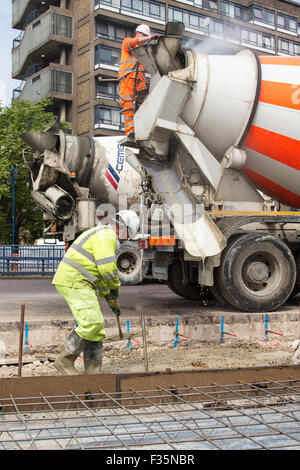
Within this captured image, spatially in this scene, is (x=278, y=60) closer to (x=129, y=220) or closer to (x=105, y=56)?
(x=129, y=220)

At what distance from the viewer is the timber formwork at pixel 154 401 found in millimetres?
3230

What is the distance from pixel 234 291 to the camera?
7.39 meters

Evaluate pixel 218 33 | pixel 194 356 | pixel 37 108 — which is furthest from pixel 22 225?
pixel 194 356

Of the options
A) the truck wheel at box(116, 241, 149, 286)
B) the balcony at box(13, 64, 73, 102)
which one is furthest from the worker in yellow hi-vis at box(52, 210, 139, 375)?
the balcony at box(13, 64, 73, 102)

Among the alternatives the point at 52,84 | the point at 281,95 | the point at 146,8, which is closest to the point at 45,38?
the point at 52,84

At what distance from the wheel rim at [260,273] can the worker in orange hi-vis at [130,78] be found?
2497 mm

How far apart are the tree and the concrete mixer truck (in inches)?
588

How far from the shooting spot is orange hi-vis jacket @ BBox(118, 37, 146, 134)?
7.72 meters

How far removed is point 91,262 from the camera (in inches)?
195

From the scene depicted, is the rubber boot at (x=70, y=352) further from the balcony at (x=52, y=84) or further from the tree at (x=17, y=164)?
the balcony at (x=52, y=84)

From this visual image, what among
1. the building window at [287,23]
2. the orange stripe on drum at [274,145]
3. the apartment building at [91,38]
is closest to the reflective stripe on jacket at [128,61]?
the orange stripe on drum at [274,145]

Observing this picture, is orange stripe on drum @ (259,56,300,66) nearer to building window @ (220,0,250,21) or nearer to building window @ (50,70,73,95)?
building window @ (50,70,73,95)

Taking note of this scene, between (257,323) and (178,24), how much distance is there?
13.1 feet

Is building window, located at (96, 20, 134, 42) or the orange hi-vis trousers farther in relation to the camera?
building window, located at (96, 20, 134, 42)
